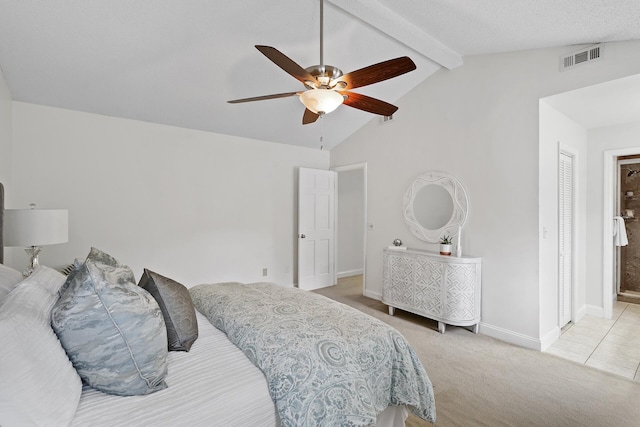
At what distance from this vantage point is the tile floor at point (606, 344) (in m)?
2.66

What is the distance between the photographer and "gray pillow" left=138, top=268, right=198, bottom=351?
4.91 feet

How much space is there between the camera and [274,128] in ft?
14.5

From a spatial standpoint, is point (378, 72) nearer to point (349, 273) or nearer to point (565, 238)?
point (565, 238)

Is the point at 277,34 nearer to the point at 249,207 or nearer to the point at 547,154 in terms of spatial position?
the point at 249,207

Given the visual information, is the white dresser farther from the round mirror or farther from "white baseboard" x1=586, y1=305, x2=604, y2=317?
"white baseboard" x1=586, y1=305, x2=604, y2=317

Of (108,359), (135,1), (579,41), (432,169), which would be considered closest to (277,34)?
(135,1)

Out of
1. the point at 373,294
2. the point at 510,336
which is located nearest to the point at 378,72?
the point at 510,336

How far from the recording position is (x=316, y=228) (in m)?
5.12

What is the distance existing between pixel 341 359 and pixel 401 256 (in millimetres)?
2557

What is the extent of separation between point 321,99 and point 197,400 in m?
1.79

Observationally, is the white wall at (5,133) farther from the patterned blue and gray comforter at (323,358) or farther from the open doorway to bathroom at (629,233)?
the open doorway to bathroom at (629,233)

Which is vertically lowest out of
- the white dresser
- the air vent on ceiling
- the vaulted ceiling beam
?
the white dresser

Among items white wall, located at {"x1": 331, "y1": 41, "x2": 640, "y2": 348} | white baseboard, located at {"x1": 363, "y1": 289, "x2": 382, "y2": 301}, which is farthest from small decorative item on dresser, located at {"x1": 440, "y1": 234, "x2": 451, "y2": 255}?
white baseboard, located at {"x1": 363, "y1": 289, "x2": 382, "y2": 301}

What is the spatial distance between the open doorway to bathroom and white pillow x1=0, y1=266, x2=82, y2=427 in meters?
6.15
